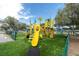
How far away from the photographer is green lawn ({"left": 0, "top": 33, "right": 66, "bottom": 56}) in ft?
7.56

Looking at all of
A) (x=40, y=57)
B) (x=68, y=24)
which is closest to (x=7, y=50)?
(x=40, y=57)

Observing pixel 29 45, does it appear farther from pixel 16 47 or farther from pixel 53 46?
pixel 53 46

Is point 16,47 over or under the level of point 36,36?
under

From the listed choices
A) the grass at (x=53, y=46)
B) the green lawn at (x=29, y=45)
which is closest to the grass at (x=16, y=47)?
the green lawn at (x=29, y=45)

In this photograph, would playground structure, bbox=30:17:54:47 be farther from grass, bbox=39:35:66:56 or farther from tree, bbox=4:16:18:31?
tree, bbox=4:16:18:31

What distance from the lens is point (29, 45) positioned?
7.61 feet

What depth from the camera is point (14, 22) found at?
2.32m

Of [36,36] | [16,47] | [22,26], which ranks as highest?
[22,26]

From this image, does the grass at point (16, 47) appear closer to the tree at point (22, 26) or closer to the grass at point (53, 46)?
the tree at point (22, 26)

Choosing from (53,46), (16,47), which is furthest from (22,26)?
(53,46)

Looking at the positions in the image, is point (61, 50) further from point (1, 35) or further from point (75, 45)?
point (1, 35)

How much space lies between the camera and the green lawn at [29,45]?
2.30 m

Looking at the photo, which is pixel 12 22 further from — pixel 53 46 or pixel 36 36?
pixel 53 46

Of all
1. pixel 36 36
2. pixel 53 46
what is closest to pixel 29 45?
pixel 36 36
